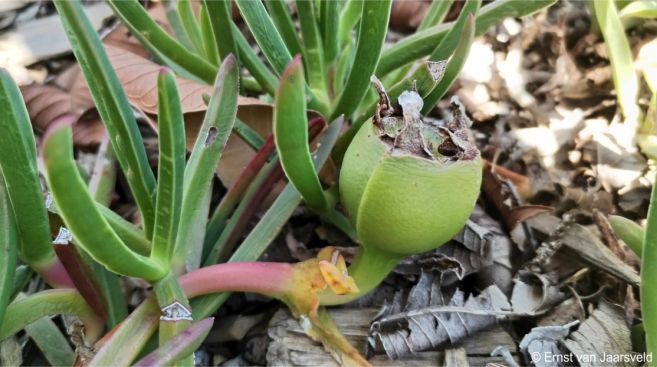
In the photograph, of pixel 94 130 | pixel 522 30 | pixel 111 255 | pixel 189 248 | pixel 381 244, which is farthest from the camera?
pixel 522 30

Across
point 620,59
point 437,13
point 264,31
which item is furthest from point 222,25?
point 620,59

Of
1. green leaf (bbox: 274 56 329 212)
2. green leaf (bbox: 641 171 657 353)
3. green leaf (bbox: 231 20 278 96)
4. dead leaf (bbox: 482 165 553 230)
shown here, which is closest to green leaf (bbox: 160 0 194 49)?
green leaf (bbox: 231 20 278 96)

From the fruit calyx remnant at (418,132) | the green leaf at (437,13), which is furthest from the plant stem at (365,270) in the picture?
the green leaf at (437,13)

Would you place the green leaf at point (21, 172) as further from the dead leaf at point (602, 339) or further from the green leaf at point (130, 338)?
the dead leaf at point (602, 339)

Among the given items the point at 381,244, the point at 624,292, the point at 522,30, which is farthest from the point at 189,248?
the point at 522,30

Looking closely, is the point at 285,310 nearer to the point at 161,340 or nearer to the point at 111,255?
the point at 161,340

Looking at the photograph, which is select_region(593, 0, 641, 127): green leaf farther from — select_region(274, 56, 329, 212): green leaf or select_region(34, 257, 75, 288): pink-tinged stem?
select_region(34, 257, 75, 288): pink-tinged stem
